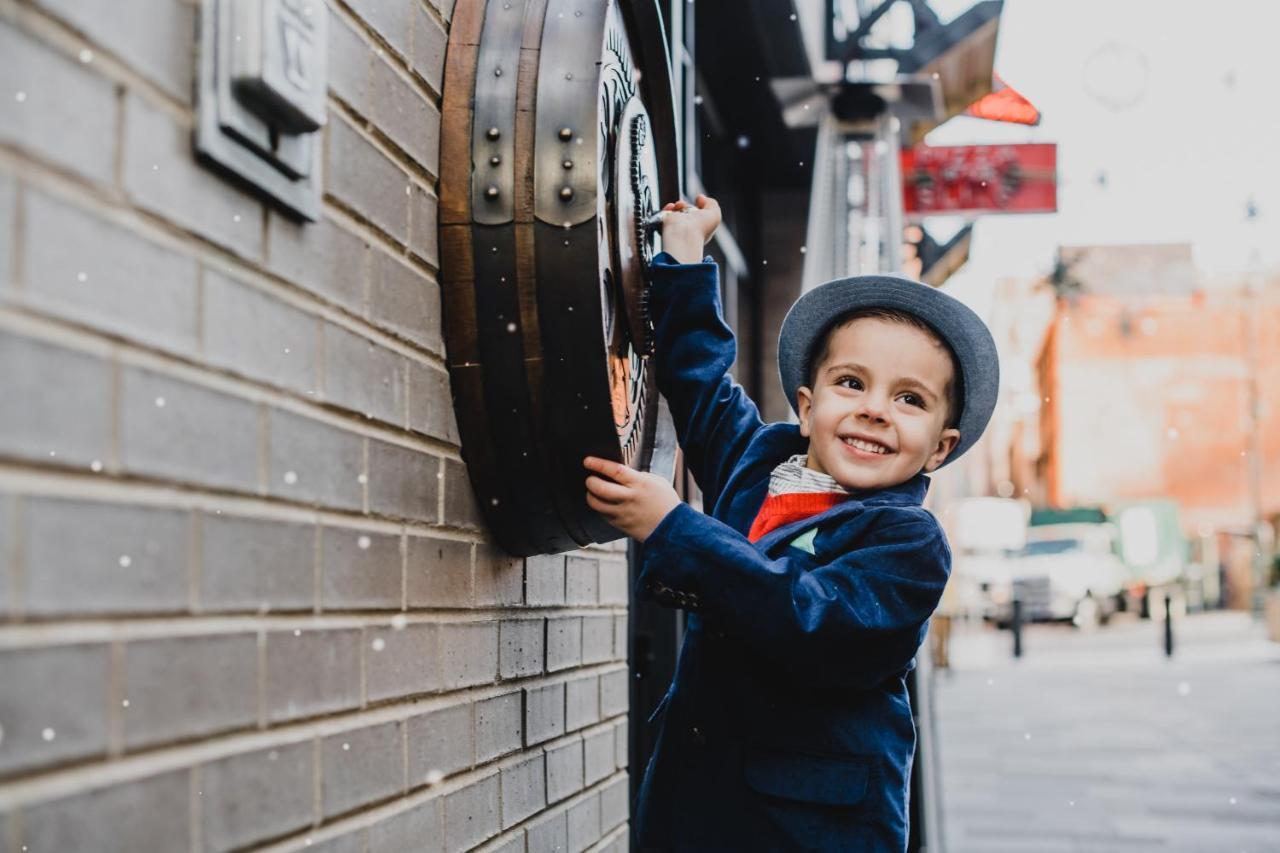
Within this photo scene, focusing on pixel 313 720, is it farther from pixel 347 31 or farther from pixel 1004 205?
pixel 1004 205

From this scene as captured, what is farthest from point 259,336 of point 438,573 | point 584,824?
point 584,824

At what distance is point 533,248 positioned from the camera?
1.82m

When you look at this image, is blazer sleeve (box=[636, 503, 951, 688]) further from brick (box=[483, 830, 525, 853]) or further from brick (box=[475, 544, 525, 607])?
brick (box=[483, 830, 525, 853])

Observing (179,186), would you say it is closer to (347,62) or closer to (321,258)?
(321,258)

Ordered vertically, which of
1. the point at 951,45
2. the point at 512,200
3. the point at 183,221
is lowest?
the point at 183,221

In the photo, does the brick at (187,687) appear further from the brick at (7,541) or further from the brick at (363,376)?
the brick at (363,376)

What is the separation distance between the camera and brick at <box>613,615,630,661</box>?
2933mm

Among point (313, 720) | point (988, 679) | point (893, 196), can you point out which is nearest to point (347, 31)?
point (313, 720)

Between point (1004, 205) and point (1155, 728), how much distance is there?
196 inches

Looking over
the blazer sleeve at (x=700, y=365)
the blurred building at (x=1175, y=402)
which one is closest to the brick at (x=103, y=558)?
the blazer sleeve at (x=700, y=365)

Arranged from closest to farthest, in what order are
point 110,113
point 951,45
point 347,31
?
point 110,113, point 347,31, point 951,45

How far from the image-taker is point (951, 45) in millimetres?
7828

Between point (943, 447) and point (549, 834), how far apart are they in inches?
39.0

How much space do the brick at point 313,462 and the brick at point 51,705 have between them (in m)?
0.35
